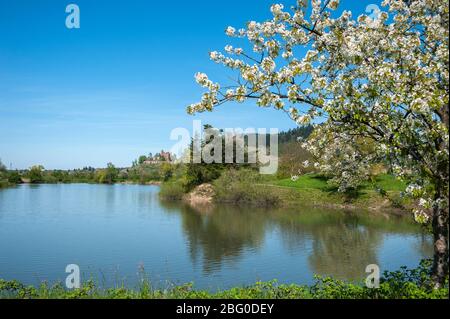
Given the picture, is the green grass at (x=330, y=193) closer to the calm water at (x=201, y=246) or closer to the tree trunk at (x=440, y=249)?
the calm water at (x=201, y=246)

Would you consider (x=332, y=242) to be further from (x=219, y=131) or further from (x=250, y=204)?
(x=219, y=131)

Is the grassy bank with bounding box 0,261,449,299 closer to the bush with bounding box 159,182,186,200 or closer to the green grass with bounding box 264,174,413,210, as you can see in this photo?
the green grass with bounding box 264,174,413,210

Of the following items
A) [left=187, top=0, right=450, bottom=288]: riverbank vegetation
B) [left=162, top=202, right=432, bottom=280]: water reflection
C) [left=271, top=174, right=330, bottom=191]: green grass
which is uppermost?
[left=187, top=0, right=450, bottom=288]: riverbank vegetation

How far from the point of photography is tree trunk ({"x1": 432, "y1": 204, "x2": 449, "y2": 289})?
7.04m

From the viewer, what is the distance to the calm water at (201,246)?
635 inches

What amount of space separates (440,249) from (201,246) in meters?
15.7

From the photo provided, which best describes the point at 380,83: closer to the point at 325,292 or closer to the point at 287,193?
the point at 325,292

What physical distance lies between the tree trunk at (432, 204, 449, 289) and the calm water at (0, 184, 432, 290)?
6.62 meters

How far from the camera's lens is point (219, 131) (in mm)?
51812

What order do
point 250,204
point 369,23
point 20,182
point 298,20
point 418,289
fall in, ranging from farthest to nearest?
point 20,182 → point 250,204 → point 298,20 → point 369,23 → point 418,289

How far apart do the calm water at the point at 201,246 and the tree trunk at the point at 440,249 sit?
662 centimetres

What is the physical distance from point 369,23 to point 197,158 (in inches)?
1764

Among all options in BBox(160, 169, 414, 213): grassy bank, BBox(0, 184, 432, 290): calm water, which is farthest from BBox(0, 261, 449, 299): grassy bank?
BBox(160, 169, 414, 213): grassy bank

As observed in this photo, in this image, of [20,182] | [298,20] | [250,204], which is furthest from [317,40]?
[20,182]
